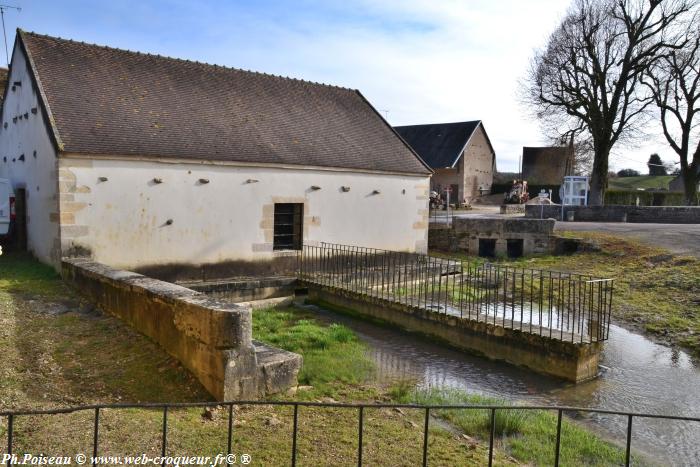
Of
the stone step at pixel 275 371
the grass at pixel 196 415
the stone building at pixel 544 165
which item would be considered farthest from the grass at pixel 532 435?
the stone building at pixel 544 165

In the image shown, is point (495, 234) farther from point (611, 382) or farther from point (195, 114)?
point (611, 382)

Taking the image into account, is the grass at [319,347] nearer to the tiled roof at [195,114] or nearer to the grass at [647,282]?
the tiled roof at [195,114]

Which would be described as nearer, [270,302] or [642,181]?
[270,302]

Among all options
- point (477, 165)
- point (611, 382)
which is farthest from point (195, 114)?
point (477, 165)

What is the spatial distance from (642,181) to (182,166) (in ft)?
201

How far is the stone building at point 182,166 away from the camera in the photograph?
11031 millimetres

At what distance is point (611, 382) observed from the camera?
7855mm

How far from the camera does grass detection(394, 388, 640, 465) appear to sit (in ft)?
17.0

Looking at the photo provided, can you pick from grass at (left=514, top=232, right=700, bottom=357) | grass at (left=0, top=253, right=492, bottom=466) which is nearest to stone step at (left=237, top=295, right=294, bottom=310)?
grass at (left=0, top=253, right=492, bottom=466)

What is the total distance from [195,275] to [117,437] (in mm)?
8463

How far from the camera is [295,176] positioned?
1377 cm

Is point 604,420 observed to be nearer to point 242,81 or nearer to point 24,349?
point 24,349

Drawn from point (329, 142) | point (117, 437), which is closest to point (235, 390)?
point (117, 437)

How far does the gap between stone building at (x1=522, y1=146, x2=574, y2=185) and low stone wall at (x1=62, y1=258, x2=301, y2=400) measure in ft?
139
